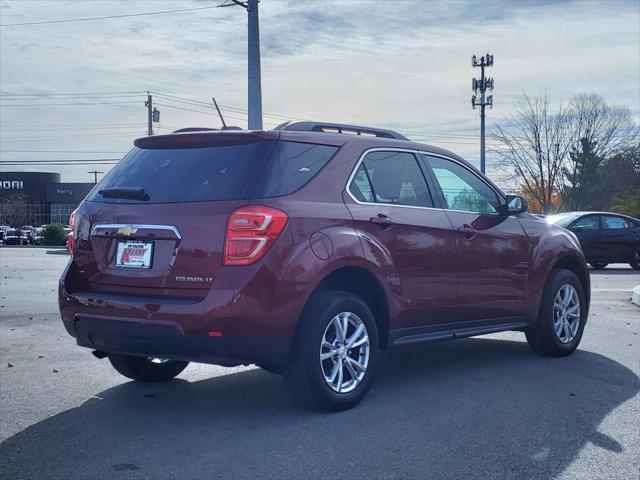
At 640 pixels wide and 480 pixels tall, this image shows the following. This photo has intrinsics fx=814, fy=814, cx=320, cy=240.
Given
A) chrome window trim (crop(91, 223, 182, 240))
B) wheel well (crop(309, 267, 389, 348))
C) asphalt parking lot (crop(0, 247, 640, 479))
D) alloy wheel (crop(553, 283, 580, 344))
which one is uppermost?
chrome window trim (crop(91, 223, 182, 240))

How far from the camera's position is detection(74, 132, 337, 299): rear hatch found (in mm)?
4945

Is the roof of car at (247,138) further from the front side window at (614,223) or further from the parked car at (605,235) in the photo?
the front side window at (614,223)

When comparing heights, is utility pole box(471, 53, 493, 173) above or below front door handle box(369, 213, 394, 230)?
above

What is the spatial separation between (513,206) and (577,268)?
128 cm

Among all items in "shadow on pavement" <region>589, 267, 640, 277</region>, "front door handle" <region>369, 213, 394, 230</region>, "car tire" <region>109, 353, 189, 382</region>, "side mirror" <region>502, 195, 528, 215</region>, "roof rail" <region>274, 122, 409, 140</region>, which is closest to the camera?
"front door handle" <region>369, 213, 394, 230</region>

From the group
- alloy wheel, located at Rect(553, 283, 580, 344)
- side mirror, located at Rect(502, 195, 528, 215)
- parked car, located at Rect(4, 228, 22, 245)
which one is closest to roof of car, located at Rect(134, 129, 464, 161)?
side mirror, located at Rect(502, 195, 528, 215)

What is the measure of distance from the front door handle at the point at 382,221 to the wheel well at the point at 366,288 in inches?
13.9

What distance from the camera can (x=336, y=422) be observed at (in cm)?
517

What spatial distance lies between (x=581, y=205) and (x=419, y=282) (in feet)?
172

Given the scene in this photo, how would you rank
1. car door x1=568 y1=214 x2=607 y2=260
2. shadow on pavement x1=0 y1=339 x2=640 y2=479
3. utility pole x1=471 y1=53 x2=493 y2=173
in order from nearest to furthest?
shadow on pavement x1=0 y1=339 x2=640 y2=479, car door x1=568 y1=214 x2=607 y2=260, utility pole x1=471 y1=53 x2=493 y2=173

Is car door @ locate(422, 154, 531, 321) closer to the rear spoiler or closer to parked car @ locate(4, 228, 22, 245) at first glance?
the rear spoiler

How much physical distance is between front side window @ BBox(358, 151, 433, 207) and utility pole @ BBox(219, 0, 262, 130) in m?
10.00

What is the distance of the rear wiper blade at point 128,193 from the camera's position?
5.30 metres

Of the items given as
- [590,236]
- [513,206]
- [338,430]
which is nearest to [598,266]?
[590,236]
